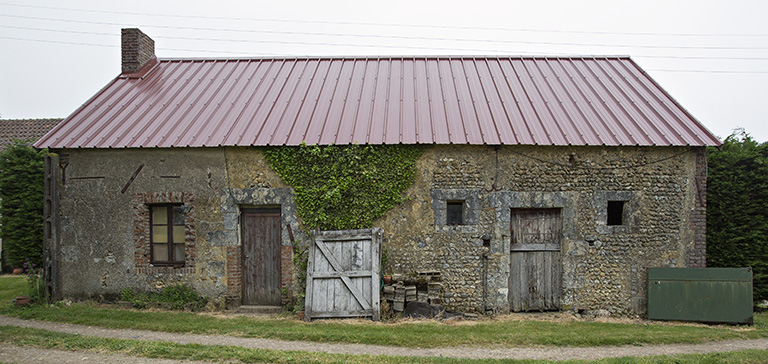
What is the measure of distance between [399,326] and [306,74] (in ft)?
23.2

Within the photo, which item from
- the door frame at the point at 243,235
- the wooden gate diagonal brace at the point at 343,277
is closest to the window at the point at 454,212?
the wooden gate diagonal brace at the point at 343,277

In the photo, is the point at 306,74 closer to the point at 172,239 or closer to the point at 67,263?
the point at 172,239

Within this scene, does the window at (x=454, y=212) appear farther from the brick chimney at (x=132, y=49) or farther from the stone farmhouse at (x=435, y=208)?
the brick chimney at (x=132, y=49)

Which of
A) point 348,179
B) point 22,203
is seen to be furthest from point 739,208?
point 22,203

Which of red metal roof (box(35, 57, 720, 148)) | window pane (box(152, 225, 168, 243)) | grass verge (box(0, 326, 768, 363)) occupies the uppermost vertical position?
red metal roof (box(35, 57, 720, 148))

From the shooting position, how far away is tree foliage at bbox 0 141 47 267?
10945 mm

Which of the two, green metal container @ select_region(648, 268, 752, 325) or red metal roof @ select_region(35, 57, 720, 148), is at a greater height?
red metal roof @ select_region(35, 57, 720, 148)

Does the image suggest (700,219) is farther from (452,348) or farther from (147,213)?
(147,213)

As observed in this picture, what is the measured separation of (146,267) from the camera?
27.9 ft

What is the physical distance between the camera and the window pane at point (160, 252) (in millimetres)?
8688

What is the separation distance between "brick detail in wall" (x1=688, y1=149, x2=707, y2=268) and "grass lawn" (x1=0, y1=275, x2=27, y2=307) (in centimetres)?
1410

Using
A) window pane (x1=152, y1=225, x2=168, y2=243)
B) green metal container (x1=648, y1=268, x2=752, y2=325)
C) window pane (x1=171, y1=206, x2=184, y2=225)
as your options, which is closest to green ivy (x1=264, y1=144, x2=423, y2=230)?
window pane (x1=171, y1=206, x2=184, y2=225)

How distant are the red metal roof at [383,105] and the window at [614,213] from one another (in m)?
1.32

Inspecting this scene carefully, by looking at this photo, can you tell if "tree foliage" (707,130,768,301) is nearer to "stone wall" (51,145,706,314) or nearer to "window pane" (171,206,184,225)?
"stone wall" (51,145,706,314)
